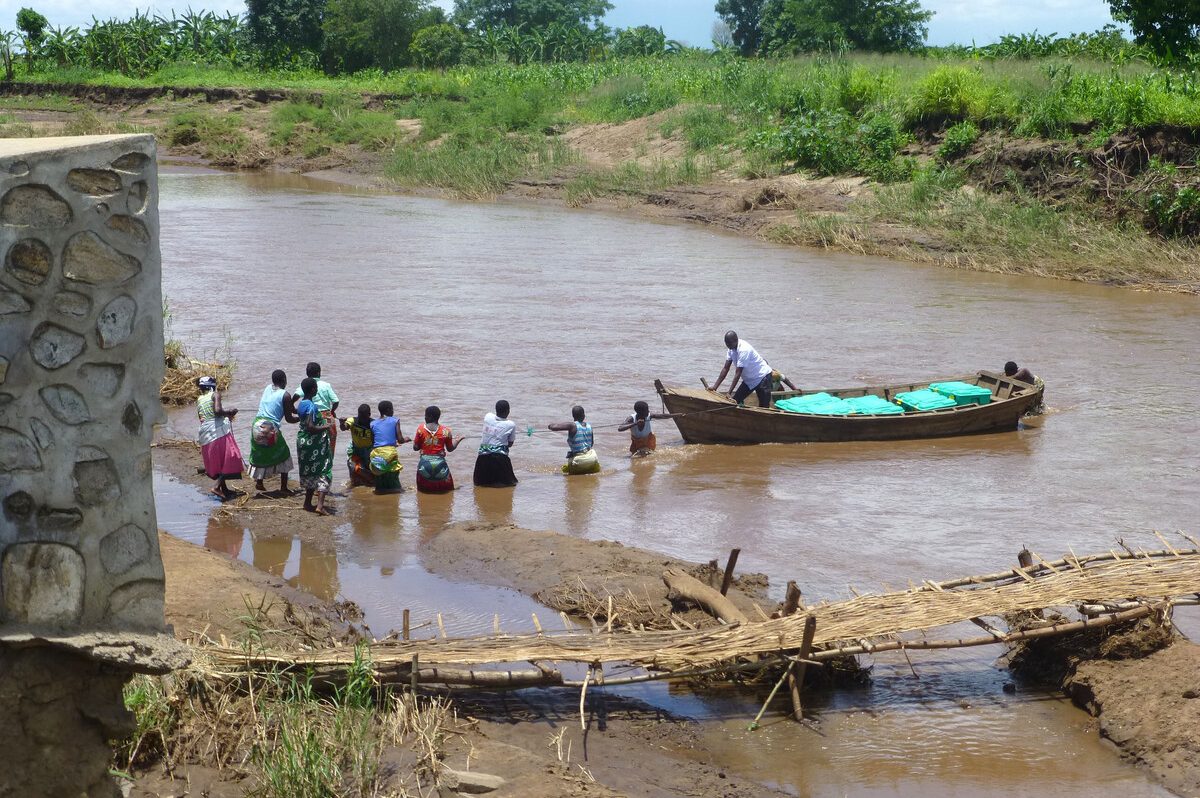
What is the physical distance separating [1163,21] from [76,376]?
2457 centimetres

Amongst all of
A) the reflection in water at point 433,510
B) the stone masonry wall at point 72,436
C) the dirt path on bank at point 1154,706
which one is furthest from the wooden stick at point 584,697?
the reflection in water at point 433,510

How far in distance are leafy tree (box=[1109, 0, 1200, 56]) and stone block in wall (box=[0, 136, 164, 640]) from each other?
77.2 feet

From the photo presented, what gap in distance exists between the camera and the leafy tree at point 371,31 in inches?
2110

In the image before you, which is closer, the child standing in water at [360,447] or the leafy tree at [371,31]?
the child standing in water at [360,447]

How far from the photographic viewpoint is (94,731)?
465 cm

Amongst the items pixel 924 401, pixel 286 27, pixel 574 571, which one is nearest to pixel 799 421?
pixel 924 401

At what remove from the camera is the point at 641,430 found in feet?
41.5

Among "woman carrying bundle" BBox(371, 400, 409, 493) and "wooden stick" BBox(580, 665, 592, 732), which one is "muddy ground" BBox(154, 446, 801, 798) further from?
"woman carrying bundle" BBox(371, 400, 409, 493)

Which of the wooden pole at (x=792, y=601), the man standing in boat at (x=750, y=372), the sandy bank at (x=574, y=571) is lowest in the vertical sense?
the sandy bank at (x=574, y=571)

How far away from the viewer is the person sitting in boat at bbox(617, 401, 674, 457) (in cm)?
1248

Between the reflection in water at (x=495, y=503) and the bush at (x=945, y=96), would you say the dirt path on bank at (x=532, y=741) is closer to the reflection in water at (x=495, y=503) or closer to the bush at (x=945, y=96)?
the reflection in water at (x=495, y=503)

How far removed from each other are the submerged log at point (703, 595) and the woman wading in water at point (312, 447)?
335 cm

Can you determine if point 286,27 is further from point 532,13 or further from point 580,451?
point 580,451

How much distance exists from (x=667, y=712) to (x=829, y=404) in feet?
22.7
